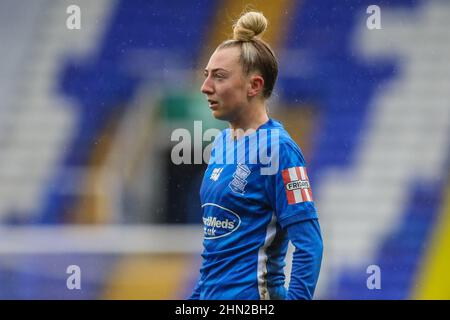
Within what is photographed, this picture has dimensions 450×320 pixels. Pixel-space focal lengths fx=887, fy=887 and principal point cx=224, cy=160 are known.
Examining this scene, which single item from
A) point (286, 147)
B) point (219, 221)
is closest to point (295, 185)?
point (286, 147)

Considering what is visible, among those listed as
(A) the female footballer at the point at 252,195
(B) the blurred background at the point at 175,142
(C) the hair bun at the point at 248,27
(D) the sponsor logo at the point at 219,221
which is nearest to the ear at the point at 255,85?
(A) the female footballer at the point at 252,195

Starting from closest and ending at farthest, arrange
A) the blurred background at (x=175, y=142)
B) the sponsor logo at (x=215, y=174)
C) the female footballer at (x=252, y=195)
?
the female footballer at (x=252, y=195) → the sponsor logo at (x=215, y=174) → the blurred background at (x=175, y=142)

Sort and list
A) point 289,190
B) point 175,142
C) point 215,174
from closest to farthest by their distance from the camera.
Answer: point 289,190 → point 215,174 → point 175,142

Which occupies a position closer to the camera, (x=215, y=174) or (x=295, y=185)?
(x=295, y=185)

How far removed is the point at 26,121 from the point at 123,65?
79 centimetres

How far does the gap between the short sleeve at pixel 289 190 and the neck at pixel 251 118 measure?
16cm

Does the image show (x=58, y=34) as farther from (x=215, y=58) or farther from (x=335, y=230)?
(x=215, y=58)

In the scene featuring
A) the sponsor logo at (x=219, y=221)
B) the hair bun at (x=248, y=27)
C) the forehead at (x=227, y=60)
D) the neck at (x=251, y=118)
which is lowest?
the sponsor logo at (x=219, y=221)

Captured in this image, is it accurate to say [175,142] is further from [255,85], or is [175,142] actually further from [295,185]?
[295,185]

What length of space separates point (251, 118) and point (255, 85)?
0.10 meters

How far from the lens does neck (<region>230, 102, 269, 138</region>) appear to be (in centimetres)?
271

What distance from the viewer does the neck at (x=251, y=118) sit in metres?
2.71

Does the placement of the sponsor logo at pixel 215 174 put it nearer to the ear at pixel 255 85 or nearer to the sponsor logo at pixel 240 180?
the sponsor logo at pixel 240 180

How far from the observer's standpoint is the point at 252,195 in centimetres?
258
